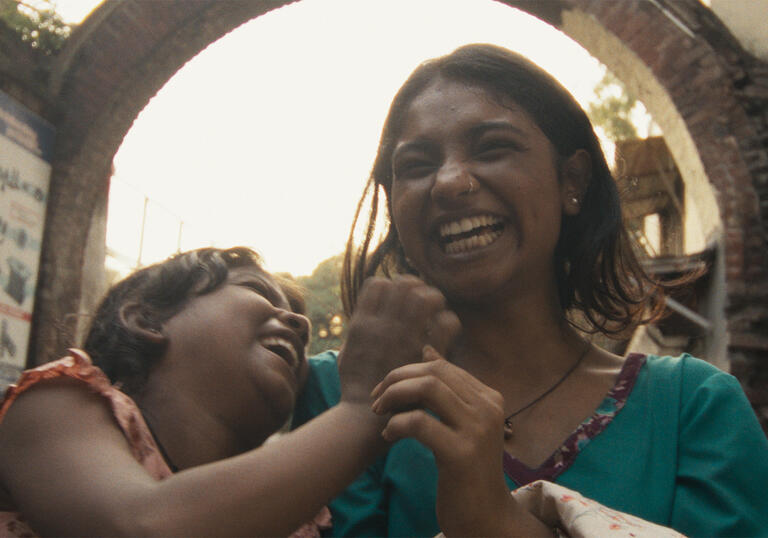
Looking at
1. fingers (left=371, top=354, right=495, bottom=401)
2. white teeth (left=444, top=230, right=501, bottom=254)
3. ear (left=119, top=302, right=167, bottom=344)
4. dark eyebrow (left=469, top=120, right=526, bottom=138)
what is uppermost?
dark eyebrow (left=469, top=120, right=526, bottom=138)

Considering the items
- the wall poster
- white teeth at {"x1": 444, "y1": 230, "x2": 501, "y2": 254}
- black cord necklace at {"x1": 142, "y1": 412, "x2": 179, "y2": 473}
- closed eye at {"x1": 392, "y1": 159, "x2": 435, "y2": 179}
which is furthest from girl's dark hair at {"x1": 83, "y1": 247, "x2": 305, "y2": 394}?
the wall poster

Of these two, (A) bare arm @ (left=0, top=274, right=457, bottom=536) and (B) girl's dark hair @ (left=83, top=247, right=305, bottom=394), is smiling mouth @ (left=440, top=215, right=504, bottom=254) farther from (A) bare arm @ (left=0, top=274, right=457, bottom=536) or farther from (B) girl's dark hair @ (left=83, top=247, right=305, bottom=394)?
(B) girl's dark hair @ (left=83, top=247, right=305, bottom=394)

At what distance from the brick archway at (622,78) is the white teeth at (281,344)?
4.30 m

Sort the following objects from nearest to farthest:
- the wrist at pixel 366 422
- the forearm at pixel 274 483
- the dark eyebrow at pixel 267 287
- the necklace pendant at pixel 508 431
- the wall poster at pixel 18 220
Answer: the forearm at pixel 274 483, the wrist at pixel 366 422, the necklace pendant at pixel 508 431, the dark eyebrow at pixel 267 287, the wall poster at pixel 18 220

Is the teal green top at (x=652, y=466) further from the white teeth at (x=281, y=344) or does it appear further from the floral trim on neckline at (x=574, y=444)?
the white teeth at (x=281, y=344)

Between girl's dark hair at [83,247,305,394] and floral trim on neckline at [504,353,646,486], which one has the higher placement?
girl's dark hair at [83,247,305,394]

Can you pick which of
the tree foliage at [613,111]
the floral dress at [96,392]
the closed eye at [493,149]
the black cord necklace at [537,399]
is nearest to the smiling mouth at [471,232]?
the closed eye at [493,149]

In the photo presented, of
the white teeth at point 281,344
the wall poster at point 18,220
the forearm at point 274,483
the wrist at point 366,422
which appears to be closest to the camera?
the forearm at point 274,483

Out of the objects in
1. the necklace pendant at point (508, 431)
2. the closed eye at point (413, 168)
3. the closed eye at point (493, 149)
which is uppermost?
the closed eye at point (493, 149)

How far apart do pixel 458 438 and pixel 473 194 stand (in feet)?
1.75

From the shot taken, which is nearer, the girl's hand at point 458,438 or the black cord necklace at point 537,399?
the girl's hand at point 458,438

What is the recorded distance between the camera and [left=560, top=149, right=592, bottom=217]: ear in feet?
5.58

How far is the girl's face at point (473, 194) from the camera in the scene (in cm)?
147

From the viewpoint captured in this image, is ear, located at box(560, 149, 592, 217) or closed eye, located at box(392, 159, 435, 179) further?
ear, located at box(560, 149, 592, 217)
